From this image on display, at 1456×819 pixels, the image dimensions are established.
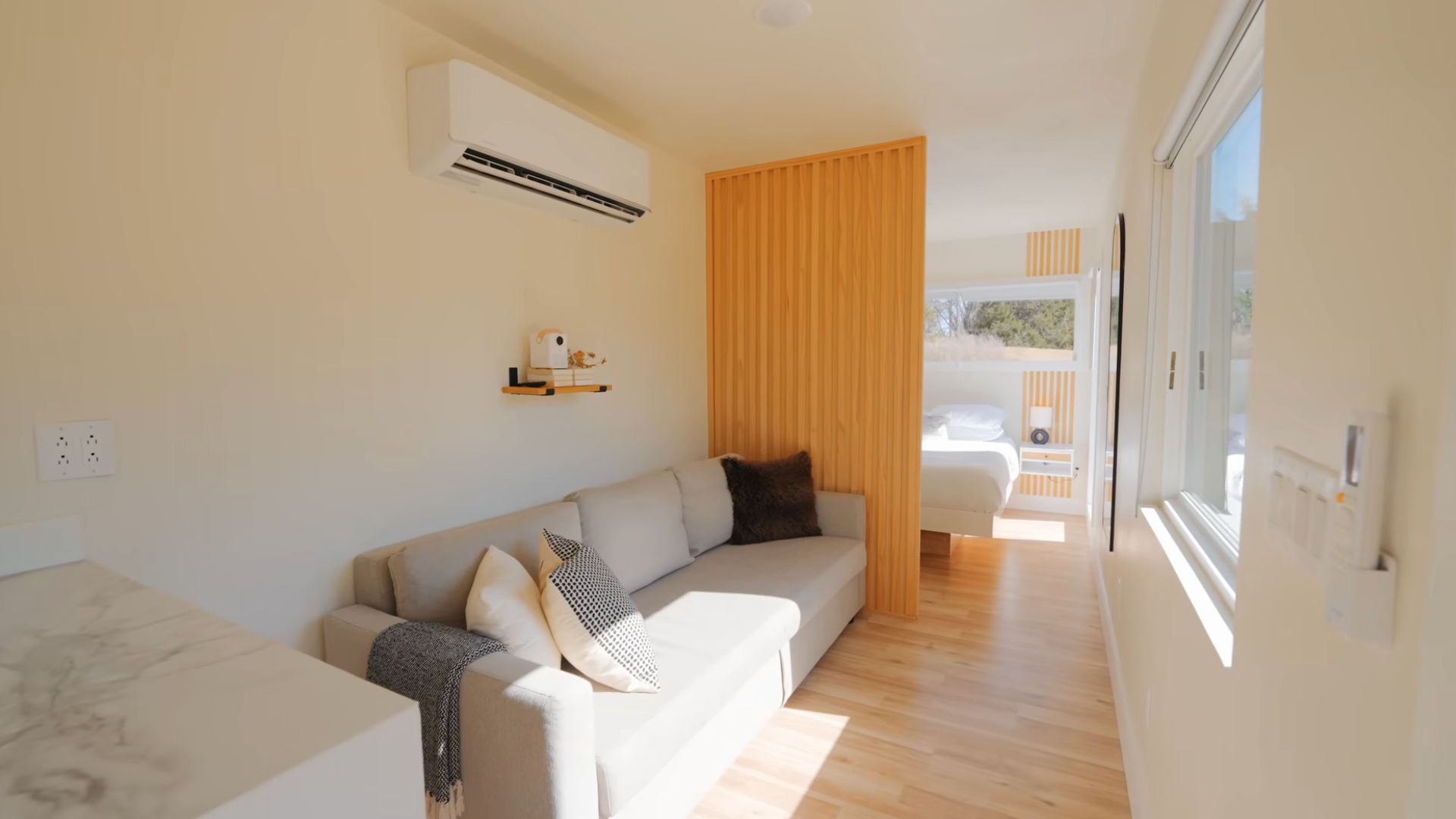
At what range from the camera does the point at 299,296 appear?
6.41ft

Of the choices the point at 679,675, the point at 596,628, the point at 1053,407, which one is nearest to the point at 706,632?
the point at 679,675

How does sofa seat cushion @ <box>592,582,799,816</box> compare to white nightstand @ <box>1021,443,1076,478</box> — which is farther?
white nightstand @ <box>1021,443,1076,478</box>

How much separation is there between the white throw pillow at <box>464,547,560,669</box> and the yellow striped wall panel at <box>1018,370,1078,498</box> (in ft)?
17.9

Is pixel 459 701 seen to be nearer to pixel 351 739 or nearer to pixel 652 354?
pixel 351 739

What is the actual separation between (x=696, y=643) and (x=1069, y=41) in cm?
254

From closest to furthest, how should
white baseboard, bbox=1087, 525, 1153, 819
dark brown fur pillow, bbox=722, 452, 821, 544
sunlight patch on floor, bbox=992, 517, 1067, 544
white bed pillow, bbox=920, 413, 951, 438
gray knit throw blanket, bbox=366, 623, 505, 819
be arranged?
gray knit throw blanket, bbox=366, 623, 505, 819 < white baseboard, bbox=1087, 525, 1153, 819 < dark brown fur pillow, bbox=722, 452, 821, 544 < sunlight patch on floor, bbox=992, 517, 1067, 544 < white bed pillow, bbox=920, 413, 951, 438

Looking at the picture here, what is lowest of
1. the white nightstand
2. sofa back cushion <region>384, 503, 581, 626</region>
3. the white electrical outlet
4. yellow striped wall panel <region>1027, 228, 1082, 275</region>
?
the white nightstand

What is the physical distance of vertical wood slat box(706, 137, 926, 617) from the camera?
3512 millimetres

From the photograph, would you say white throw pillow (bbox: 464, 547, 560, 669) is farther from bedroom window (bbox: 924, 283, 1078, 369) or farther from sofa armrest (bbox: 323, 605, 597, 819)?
bedroom window (bbox: 924, 283, 1078, 369)

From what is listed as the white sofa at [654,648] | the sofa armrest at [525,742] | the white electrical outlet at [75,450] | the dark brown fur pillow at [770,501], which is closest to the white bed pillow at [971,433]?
the dark brown fur pillow at [770,501]

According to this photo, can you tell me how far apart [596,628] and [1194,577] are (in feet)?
5.05

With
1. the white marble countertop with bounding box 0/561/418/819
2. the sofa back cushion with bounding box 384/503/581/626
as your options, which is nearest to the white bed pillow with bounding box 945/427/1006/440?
the sofa back cushion with bounding box 384/503/581/626

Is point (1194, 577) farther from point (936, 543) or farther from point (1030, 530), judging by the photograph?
point (1030, 530)

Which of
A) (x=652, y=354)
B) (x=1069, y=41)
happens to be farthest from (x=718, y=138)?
(x=1069, y=41)
